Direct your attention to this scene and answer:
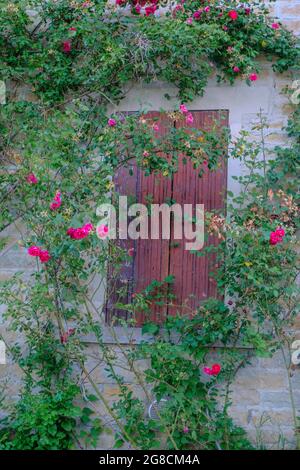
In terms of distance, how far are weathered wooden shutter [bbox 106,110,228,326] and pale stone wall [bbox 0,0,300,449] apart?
0.14 meters

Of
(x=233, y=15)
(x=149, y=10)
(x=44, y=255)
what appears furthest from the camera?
(x=149, y=10)

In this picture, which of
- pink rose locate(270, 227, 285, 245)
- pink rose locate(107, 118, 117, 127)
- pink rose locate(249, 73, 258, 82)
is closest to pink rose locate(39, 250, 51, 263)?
pink rose locate(107, 118, 117, 127)

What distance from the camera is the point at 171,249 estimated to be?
6113mm

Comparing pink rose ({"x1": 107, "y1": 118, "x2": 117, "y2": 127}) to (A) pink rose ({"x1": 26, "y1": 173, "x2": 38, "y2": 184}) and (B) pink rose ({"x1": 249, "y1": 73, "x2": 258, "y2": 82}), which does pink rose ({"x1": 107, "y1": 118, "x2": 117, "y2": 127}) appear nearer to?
(A) pink rose ({"x1": 26, "y1": 173, "x2": 38, "y2": 184})

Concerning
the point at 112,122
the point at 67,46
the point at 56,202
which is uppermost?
the point at 67,46

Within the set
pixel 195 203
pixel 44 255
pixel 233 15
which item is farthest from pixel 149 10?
pixel 44 255

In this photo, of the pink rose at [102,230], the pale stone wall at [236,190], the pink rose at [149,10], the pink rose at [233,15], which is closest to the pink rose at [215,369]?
the pale stone wall at [236,190]

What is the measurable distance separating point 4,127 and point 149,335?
1.99m

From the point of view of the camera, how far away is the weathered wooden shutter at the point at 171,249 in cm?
601

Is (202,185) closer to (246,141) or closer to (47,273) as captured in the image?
(246,141)

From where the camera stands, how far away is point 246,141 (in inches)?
239

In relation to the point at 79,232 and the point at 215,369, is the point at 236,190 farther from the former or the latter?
the point at 79,232

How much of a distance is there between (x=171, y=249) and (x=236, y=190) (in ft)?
2.21

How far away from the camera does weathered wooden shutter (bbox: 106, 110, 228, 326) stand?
6.01 metres
